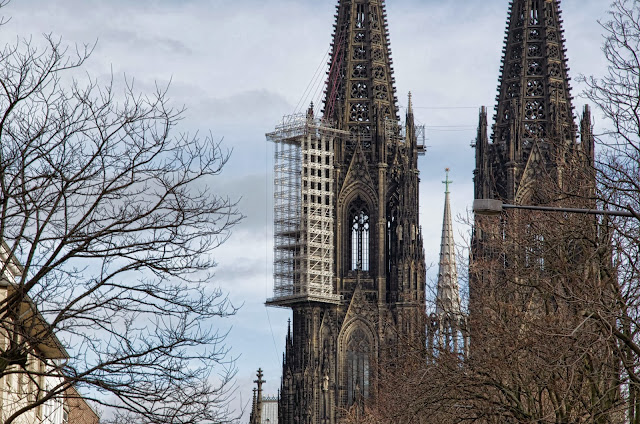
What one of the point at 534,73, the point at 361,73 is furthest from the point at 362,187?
the point at 534,73

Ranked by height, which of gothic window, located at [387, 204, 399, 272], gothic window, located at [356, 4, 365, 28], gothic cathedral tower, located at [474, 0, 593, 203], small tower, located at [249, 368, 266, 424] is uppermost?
gothic window, located at [356, 4, 365, 28]

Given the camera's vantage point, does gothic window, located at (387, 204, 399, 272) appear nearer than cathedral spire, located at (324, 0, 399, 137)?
Yes

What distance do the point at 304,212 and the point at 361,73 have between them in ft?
38.8

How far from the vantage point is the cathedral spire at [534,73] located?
114438 millimetres

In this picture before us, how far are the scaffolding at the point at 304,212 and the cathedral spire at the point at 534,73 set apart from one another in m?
12.4

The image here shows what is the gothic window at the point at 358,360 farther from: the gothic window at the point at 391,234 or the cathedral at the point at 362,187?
the gothic window at the point at 391,234

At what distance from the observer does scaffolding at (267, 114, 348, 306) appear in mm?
115312

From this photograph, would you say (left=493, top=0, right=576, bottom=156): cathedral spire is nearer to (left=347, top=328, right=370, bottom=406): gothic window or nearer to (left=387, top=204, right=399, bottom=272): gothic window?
(left=387, top=204, right=399, bottom=272): gothic window

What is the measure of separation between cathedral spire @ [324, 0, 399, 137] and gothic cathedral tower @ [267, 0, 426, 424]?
0.08 metres

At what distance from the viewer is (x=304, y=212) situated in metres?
117

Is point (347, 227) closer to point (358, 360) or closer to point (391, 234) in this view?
point (391, 234)

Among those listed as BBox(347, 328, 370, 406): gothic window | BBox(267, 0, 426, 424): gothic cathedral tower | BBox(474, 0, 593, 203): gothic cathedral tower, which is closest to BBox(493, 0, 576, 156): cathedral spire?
BBox(474, 0, 593, 203): gothic cathedral tower

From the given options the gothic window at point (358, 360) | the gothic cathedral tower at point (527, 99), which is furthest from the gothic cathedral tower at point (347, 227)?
the gothic cathedral tower at point (527, 99)

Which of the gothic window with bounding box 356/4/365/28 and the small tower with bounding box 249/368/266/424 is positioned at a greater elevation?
the gothic window with bounding box 356/4/365/28
